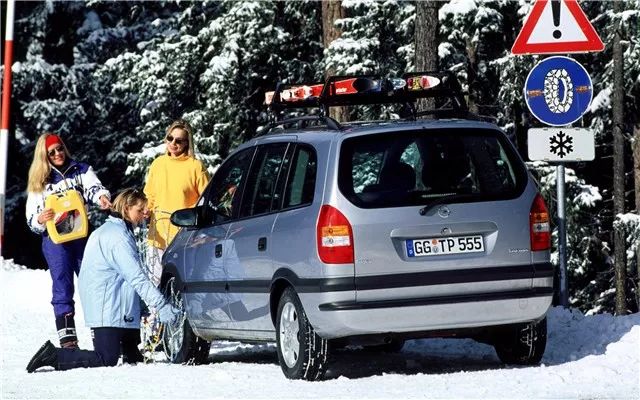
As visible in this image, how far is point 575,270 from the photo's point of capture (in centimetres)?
2806

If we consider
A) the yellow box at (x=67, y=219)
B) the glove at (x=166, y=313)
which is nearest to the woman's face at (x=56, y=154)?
the yellow box at (x=67, y=219)

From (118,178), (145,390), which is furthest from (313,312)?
(118,178)

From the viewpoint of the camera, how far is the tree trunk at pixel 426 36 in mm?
15180

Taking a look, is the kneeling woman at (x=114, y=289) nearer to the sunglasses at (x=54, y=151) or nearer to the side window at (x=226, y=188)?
the side window at (x=226, y=188)

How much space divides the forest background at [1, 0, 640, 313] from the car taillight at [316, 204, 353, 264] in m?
14.6

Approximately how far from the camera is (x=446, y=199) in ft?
26.8

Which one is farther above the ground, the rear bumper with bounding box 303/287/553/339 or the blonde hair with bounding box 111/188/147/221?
the blonde hair with bounding box 111/188/147/221

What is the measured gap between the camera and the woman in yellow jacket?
1116 centimetres

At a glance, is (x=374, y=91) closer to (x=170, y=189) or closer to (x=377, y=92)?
(x=377, y=92)

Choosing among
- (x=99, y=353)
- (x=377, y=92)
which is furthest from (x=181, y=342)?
(x=377, y=92)

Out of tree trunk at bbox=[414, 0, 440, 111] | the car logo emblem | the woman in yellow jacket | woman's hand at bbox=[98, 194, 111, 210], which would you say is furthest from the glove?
tree trunk at bbox=[414, 0, 440, 111]

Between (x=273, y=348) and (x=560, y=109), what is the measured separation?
3085mm

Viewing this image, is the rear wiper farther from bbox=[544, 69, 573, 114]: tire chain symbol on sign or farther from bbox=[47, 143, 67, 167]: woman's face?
bbox=[47, 143, 67, 167]: woman's face

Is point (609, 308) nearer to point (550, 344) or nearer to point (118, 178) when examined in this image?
point (118, 178)
